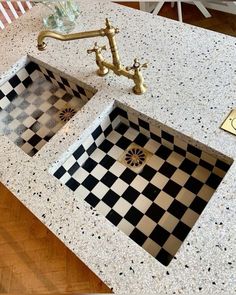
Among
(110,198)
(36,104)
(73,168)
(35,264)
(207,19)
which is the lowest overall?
(35,264)

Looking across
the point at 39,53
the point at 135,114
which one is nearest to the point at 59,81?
the point at 39,53

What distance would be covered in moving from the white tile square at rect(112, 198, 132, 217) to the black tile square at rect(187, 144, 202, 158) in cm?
28

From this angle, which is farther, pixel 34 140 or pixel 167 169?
pixel 34 140

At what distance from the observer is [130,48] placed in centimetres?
112

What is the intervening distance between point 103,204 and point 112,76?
48cm

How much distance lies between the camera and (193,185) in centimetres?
94

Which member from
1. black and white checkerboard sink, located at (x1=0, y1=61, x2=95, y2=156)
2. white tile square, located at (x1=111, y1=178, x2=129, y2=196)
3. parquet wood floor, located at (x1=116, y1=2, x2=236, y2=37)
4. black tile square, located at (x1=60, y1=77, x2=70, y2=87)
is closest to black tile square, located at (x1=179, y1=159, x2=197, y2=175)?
white tile square, located at (x1=111, y1=178, x2=129, y2=196)

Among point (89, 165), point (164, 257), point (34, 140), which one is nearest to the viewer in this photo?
point (164, 257)

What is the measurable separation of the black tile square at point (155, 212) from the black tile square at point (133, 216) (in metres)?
0.03

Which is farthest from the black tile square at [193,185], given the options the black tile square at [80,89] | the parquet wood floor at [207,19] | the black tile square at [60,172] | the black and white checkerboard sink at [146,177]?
the parquet wood floor at [207,19]

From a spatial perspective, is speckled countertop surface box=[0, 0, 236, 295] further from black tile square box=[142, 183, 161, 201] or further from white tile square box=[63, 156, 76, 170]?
black tile square box=[142, 183, 161, 201]

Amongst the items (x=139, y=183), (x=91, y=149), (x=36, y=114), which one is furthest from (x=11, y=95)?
A: (x=139, y=183)

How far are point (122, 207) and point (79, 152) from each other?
9.7 inches

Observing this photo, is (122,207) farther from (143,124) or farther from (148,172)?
(143,124)
